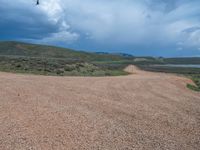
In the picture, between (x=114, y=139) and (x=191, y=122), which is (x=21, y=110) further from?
(x=191, y=122)

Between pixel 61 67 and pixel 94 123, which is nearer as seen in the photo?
pixel 94 123

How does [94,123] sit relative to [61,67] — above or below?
above

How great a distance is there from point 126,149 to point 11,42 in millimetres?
176686

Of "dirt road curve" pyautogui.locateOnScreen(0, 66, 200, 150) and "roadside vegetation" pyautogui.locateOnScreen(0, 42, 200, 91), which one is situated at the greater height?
"dirt road curve" pyautogui.locateOnScreen(0, 66, 200, 150)

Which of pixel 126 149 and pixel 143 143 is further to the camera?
pixel 143 143

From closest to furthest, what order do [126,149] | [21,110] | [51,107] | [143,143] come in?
[126,149], [143,143], [21,110], [51,107]

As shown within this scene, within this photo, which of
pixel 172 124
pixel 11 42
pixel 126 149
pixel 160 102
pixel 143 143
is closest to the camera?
pixel 126 149

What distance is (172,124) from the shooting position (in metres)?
9.62

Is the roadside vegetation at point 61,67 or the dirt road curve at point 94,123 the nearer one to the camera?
the dirt road curve at point 94,123

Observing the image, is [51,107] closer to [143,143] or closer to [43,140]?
[43,140]

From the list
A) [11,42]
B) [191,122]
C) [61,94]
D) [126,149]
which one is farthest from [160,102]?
[11,42]

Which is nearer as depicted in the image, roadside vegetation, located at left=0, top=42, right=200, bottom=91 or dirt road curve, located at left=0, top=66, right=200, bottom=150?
dirt road curve, located at left=0, top=66, right=200, bottom=150

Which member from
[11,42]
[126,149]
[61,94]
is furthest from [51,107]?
[11,42]

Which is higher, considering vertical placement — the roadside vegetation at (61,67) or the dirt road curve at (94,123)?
the dirt road curve at (94,123)
